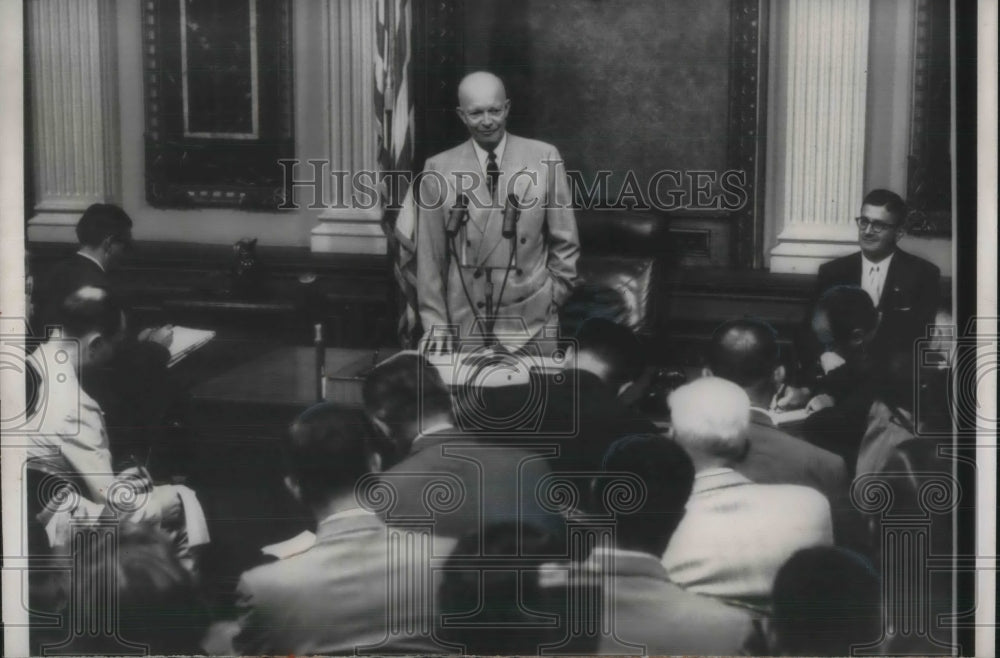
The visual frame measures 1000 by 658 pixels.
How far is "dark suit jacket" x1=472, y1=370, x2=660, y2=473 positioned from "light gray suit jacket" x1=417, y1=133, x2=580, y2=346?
299 mm

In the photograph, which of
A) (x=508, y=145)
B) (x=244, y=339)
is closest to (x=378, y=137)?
(x=508, y=145)

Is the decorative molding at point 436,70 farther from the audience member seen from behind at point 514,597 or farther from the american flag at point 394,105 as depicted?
the audience member seen from behind at point 514,597

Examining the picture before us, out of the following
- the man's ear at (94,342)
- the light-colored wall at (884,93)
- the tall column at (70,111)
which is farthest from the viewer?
the man's ear at (94,342)

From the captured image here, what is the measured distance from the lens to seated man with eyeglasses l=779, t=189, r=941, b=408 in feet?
24.4

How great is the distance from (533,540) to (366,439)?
100 centimetres

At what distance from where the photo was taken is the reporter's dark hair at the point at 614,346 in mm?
7461

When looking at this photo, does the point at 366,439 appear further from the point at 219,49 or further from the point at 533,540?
the point at 219,49

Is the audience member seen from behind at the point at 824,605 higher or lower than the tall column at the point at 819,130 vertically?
lower

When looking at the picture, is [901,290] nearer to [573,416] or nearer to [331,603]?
[573,416]

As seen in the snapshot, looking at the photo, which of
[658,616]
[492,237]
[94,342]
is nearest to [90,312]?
[94,342]

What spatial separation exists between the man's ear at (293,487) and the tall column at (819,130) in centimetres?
269

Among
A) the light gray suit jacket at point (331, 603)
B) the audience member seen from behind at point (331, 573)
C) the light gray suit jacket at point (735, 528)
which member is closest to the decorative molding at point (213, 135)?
the audience member seen from behind at point (331, 573)

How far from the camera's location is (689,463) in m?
7.49

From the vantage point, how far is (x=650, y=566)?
24.7ft
